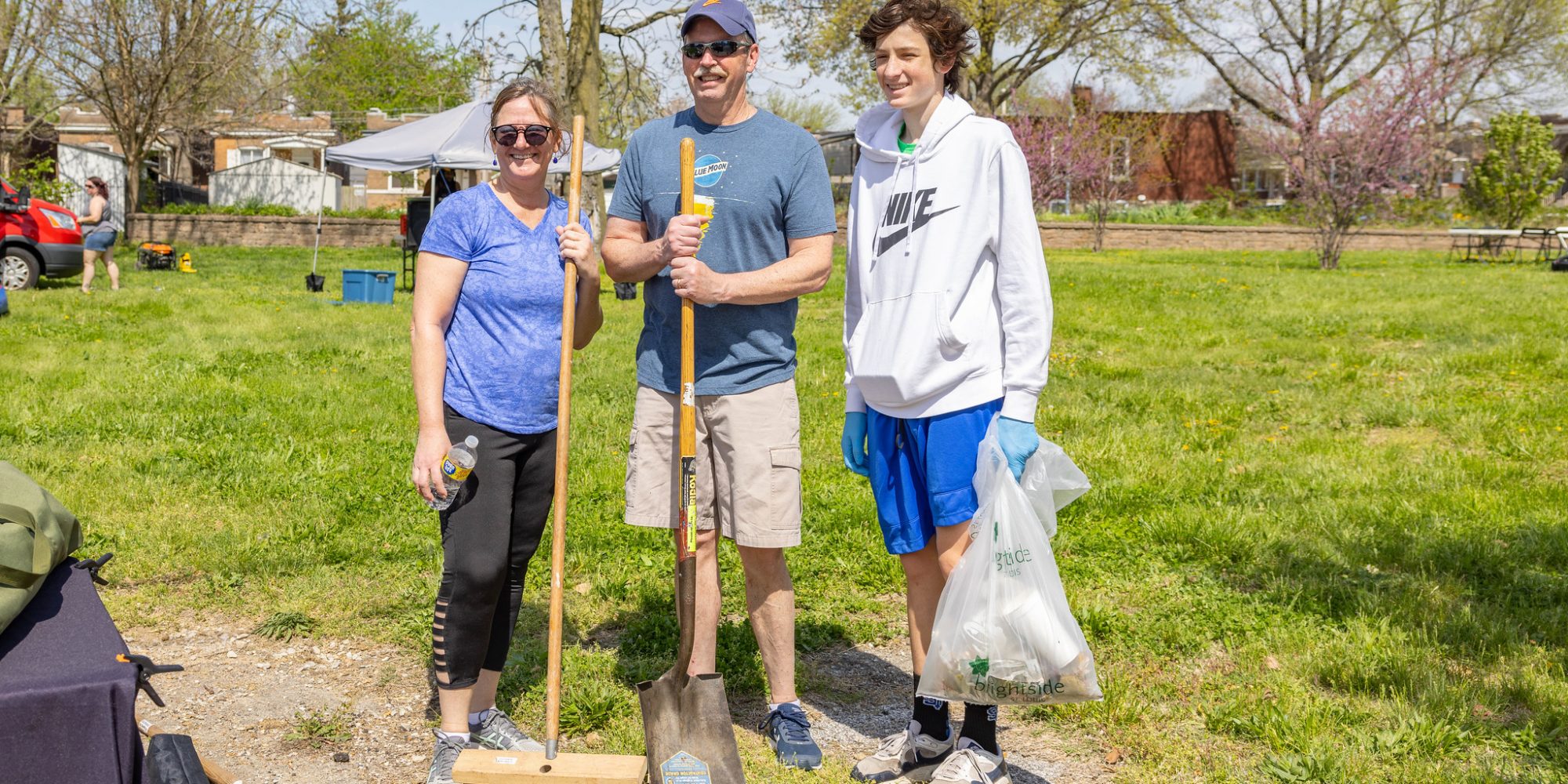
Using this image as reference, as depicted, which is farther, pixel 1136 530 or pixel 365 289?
pixel 365 289

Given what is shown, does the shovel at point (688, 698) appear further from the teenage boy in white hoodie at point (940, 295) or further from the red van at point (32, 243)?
the red van at point (32, 243)

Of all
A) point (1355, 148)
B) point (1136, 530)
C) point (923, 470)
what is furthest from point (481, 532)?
point (1355, 148)

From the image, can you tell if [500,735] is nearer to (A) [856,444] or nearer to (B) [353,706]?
(B) [353,706]

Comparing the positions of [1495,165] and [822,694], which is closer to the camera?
[822,694]

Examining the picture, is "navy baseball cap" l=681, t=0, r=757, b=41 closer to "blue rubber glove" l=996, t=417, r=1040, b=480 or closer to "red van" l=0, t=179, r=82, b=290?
"blue rubber glove" l=996, t=417, r=1040, b=480

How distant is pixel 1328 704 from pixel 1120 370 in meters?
6.40

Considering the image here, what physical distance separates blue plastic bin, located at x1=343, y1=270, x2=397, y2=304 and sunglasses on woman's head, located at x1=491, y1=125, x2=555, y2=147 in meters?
13.1

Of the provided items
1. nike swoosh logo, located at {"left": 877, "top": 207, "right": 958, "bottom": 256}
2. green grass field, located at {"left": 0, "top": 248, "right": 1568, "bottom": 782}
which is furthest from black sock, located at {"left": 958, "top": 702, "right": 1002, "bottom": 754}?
nike swoosh logo, located at {"left": 877, "top": 207, "right": 958, "bottom": 256}

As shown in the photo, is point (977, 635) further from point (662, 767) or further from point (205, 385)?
point (205, 385)

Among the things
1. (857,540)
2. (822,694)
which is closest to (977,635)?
(822,694)

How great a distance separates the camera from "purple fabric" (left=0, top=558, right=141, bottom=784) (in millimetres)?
2402

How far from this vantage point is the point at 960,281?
3.15 meters

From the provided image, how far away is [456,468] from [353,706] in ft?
4.12

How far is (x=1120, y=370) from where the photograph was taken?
396 inches
